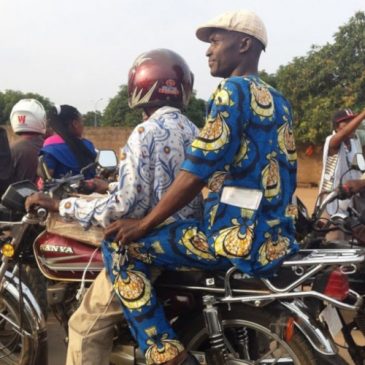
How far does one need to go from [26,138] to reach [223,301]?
271cm

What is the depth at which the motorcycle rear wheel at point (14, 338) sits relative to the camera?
2986 millimetres

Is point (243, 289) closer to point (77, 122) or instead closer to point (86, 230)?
point (86, 230)

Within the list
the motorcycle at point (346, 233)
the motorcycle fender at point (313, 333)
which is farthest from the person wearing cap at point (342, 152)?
the motorcycle fender at point (313, 333)

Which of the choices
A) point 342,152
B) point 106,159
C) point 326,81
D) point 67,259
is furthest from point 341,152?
point 326,81

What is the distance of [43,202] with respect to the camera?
2.61 metres

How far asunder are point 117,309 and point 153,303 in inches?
7.9

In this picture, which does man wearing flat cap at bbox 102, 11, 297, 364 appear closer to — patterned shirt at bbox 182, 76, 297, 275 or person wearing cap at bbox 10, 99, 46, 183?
patterned shirt at bbox 182, 76, 297, 275

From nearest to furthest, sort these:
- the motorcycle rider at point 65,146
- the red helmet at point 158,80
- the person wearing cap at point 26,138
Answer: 1. the red helmet at point 158,80
2. the motorcycle rider at point 65,146
3. the person wearing cap at point 26,138

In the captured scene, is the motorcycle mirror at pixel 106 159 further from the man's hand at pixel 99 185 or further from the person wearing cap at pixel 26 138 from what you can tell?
the person wearing cap at pixel 26 138

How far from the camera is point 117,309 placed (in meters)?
2.48

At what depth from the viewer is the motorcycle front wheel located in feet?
7.34

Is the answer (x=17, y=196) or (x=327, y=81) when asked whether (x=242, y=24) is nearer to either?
(x=17, y=196)

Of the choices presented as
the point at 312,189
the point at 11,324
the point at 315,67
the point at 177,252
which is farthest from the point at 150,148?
the point at 315,67

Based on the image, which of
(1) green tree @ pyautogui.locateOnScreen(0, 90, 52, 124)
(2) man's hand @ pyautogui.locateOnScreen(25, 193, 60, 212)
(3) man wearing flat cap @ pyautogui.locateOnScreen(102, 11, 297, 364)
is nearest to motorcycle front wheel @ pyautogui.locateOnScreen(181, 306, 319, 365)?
(3) man wearing flat cap @ pyautogui.locateOnScreen(102, 11, 297, 364)
